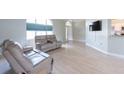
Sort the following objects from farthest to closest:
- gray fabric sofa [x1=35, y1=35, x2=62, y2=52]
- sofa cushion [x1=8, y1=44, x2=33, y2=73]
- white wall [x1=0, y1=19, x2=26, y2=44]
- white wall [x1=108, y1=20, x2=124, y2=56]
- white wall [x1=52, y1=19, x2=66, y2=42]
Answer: white wall [x1=108, y1=20, x2=124, y2=56] → white wall [x1=52, y1=19, x2=66, y2=42] → gray fabric sofa [x1=35, y1=35, x2=62, y2=52] → white wall [x1=0, y1=19, x2=26, y2=44] → sofa cushion [x1=8, y1=44, x2=33, y2=73]

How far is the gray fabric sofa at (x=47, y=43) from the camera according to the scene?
10.1ft

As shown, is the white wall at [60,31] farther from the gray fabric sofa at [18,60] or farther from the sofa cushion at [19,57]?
the sofa cushion at [19,57]

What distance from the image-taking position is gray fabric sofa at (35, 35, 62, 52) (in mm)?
3092

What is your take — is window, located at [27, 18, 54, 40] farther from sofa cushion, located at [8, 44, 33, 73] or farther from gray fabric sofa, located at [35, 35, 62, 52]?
sofa cushion, located at [8, 44, 33, 73]

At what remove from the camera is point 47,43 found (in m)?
3.42

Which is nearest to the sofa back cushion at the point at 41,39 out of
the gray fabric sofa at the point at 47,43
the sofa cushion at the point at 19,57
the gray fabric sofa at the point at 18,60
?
the gray fabric sofa at the point at 47,43

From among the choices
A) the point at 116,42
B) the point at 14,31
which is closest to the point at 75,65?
the point at 14,31

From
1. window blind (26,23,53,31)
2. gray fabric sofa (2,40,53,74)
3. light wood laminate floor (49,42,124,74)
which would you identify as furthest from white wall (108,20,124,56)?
gray fabric sofa (2,40,53,74)

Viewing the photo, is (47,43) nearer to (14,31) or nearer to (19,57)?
(14,31)
